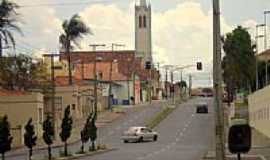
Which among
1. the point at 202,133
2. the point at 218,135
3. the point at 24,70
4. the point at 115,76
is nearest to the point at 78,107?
the point at 24,70

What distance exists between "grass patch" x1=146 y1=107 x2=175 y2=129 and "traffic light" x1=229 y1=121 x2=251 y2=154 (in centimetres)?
7428

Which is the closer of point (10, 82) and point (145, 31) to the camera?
point (10, 82)

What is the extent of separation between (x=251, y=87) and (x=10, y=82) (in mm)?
33876

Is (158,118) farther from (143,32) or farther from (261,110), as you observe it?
(143,32)

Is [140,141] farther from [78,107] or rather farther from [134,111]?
[134,111]

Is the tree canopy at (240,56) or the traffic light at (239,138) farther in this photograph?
the tree canopy at (240,56)

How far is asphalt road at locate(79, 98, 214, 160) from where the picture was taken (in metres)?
52.9

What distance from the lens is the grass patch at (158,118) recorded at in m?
96.2

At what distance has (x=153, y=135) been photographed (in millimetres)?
74000

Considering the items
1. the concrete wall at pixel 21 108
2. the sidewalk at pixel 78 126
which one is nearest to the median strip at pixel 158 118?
the sidewalk at pixel 78 126

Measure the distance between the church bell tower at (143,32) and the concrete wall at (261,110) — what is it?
10084 centimetres

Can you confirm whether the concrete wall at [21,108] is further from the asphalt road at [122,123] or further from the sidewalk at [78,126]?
the asphalt road at [122,123]

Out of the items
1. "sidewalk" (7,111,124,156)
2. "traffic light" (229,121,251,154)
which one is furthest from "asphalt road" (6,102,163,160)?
"traffic light" (229,121,251,154)

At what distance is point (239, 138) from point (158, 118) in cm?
8618
